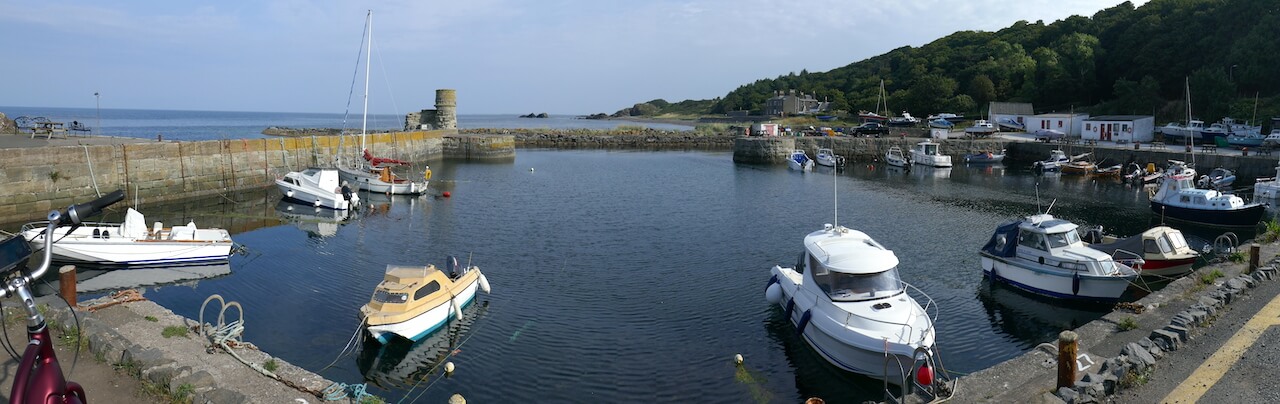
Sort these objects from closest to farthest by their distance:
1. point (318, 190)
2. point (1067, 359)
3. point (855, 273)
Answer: point (1067, 359)
point (855, 273)
point (318, 190)

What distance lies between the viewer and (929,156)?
59.1m

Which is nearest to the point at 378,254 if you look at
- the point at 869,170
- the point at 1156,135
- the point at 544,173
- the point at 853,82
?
the point at 544,173

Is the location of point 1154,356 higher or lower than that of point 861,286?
lower

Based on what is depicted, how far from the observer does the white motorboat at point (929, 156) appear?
5819cm

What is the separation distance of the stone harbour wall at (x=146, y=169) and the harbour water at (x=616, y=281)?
1.84 meters

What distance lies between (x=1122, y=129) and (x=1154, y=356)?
194ft

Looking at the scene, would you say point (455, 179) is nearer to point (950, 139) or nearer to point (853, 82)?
point (950, 139)

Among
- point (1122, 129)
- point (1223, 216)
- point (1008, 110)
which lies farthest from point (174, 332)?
point (1008, 110)

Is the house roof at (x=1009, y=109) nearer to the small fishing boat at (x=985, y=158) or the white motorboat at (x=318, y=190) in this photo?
the small fishing boat at (x=985, y=158)

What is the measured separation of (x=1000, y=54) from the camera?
102250 mm

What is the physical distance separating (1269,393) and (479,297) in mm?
16281

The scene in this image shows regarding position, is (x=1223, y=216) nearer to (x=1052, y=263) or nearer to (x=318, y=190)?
(x=1052, y=263)

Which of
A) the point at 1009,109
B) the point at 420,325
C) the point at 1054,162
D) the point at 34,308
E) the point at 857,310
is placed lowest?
the point at 420,325

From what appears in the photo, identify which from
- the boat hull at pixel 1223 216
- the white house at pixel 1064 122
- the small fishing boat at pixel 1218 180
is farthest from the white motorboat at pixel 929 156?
the boat hull at pixel 1223 216
